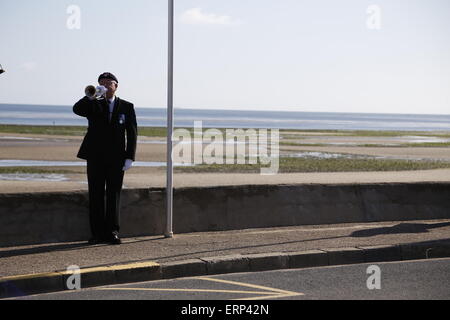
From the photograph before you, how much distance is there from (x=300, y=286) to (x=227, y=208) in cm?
384

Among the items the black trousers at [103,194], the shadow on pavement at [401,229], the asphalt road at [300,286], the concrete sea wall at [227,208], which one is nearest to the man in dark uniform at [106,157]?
the black trousers at [103,194]

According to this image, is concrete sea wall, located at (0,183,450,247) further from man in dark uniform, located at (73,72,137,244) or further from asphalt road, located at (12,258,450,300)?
asphalt road, located at (12,258,450,300)

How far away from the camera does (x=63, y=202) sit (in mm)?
11016

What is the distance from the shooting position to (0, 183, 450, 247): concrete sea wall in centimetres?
1078

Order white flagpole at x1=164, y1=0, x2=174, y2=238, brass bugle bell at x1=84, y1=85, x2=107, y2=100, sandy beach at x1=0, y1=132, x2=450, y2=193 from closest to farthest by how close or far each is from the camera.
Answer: brass bugle bell at x1=84, y1=85, x2=107, y2=100 < white flagpole at x1=164, y1=0, x2=174, y2=238 < sandy beach at x1=0, y1=132, x2=450, y2=193

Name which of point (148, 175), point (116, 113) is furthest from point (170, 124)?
point (148, 175)

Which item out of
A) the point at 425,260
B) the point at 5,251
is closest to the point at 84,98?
the point at 5,251

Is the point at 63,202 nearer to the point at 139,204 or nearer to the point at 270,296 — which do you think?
the point at 139,204

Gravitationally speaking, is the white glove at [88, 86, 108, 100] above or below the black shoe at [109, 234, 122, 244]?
above

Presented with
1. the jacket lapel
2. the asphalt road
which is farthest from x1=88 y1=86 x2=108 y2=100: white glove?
the asphalt road

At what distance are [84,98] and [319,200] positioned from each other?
4195 millimetres

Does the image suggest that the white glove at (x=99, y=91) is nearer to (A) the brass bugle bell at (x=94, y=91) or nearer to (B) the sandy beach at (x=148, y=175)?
(A) the brass bugle bell at (x=94, y=91)

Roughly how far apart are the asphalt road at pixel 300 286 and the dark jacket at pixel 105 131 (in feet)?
7.65

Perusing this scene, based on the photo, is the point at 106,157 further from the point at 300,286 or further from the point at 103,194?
the point at 300,286
